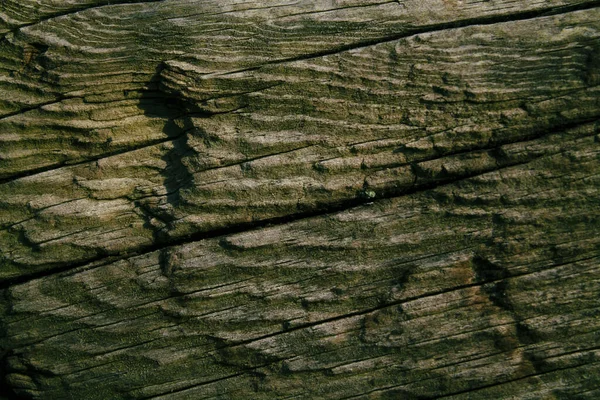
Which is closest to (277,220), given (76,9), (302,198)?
(302,198)

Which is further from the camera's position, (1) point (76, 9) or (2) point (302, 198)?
(1) point (76, 9)

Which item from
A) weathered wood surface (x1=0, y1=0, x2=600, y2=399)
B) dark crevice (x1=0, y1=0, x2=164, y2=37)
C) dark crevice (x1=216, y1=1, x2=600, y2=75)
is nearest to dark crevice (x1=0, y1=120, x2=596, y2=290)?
weathered wood surface (x1=0, y1=0, x2=600, y2=399)

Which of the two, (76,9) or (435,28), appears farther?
(76,9)

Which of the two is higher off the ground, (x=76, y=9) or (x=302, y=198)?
(x=76, y=9)

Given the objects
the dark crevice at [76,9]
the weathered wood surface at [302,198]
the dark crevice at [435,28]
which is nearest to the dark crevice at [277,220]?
the weathered wood surface at [302,198]

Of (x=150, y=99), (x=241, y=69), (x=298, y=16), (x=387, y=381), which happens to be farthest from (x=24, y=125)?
(x=387, y=381)

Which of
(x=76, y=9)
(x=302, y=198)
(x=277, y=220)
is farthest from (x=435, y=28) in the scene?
(x=76, y=9)

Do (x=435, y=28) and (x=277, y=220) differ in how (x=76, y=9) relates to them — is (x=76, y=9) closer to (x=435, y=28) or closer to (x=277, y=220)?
(x=277, y=220)

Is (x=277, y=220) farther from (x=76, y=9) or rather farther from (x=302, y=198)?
(x=76, y=9)

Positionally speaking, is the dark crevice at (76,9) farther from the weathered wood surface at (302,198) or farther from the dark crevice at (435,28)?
the dark crevice at (435,28)
